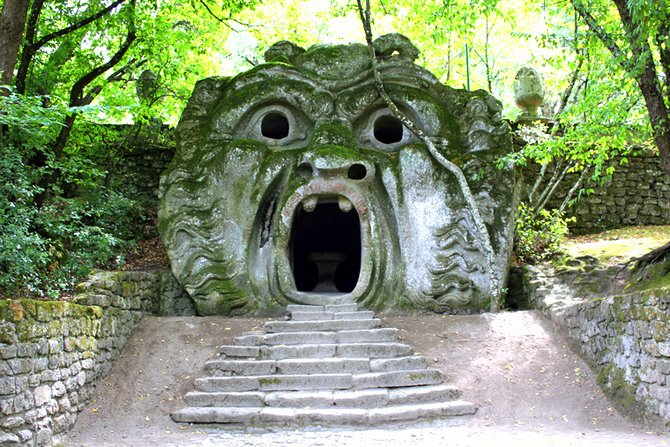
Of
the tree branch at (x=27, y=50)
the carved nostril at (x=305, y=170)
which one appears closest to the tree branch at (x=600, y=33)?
the carved nostril at (x=305, y=170)

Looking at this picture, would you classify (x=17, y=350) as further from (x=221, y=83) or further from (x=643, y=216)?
(x=643, y=216)

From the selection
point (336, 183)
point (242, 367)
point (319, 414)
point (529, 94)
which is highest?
point (529, 94)

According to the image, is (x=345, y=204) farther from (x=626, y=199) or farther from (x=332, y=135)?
(x=626, y=199)

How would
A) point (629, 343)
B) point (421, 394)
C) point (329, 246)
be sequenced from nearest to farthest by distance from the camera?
point (629, 343) → point (421, 394) → point (329, 246)

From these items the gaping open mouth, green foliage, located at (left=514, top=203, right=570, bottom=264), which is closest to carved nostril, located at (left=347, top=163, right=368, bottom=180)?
the gaping open mouth

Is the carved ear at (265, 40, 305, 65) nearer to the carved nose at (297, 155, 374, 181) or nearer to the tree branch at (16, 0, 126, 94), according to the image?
the carved nose at (297, 155, 374, 181)

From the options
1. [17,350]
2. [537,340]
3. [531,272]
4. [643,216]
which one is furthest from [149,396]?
[643,216]

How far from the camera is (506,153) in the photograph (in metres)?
9.50

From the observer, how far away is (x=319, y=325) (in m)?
8.16

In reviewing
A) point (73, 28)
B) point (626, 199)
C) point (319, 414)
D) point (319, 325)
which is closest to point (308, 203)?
point (319, 325)

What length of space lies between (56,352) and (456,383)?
4.24 metres

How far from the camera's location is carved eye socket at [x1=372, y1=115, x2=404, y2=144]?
9992 millimetres

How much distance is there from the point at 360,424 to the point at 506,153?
504 centimetres

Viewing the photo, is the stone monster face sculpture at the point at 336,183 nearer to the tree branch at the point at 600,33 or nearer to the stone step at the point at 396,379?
the stone step at the point at 396,379
